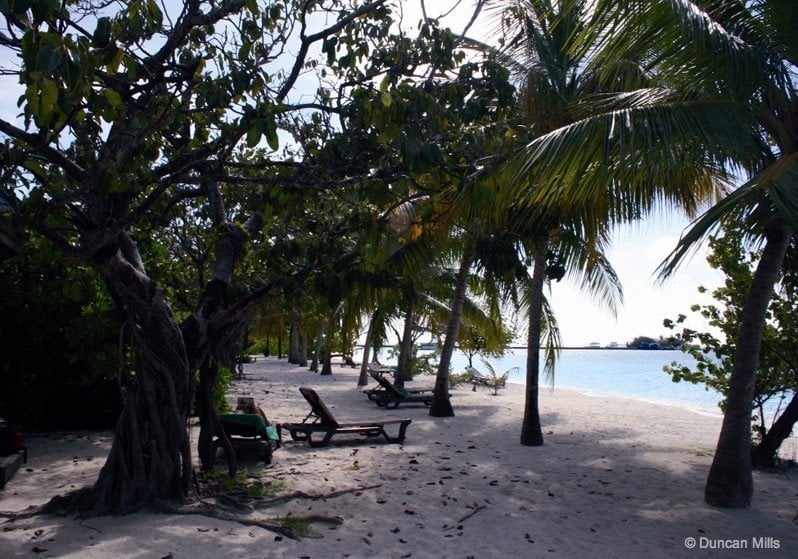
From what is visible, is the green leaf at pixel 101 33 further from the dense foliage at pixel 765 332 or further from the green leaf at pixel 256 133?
the dense foliage at pixel 765 332

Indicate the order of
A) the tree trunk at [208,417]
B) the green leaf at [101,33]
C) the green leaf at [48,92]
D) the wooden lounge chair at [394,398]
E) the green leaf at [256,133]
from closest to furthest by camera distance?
the green leaf at [48,92] < the green leaf at [101,33] < the green leaf at [256,133] < the tree trunk at [208,417] < the wooden lounge chair at [394,398]

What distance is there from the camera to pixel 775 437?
349 inches

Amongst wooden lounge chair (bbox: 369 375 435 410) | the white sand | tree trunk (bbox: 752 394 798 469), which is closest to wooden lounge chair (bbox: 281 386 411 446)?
the white sand

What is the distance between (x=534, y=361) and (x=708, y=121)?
19.0 feet

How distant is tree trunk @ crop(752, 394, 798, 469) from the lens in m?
8.75

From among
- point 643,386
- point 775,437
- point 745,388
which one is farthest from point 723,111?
point 643,386

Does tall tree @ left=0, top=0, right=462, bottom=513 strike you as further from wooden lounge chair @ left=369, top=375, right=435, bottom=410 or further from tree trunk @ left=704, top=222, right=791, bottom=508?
wooden lounge chair @ left=369, top=375, right=435, bottom=410

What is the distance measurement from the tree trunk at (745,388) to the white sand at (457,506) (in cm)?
24

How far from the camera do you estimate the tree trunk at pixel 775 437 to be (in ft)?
28.7

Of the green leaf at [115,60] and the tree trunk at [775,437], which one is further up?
the green leaf at [115,60]

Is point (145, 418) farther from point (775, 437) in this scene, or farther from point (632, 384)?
point (632, 384)

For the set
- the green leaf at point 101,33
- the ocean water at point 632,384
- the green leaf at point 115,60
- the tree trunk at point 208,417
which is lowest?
the ocean water at point 632,384

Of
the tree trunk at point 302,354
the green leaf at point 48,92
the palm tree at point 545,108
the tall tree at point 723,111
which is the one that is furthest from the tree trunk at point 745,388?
the tree trunk at point 302,354

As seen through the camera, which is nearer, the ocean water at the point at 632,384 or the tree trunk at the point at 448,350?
the tree trunk at the point at 448,350
